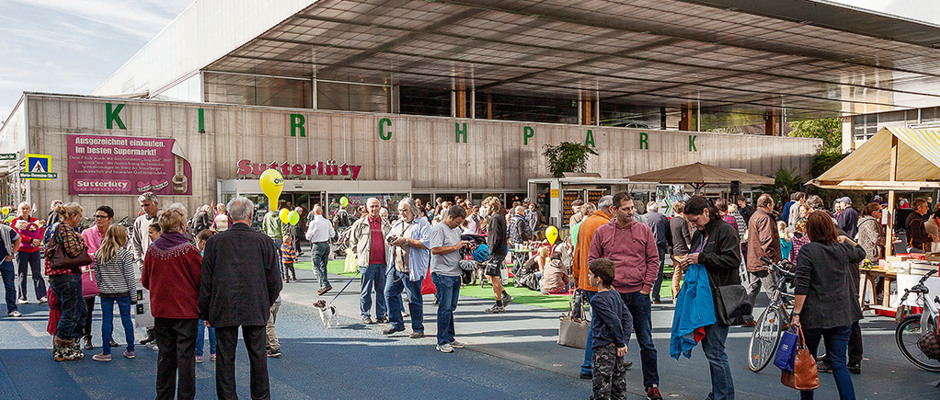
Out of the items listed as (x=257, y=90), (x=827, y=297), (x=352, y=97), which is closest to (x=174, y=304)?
(x=827, y=297)

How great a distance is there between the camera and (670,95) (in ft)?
105

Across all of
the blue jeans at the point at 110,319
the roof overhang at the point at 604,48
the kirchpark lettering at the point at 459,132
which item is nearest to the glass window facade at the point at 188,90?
the roof overhang at the point at 604,48

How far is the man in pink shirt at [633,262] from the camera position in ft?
20.4

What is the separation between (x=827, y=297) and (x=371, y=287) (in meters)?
6.17

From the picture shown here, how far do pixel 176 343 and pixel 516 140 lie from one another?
970 inches

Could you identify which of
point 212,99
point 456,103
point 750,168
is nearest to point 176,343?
point 212,99

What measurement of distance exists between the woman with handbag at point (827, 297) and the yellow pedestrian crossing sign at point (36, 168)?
19.5 meters

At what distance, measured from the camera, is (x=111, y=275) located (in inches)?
303

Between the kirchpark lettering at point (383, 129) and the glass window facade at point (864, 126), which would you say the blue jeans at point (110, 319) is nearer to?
the kirchpark lettering at point (383, 129)

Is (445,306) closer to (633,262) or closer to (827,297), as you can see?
(633,262)

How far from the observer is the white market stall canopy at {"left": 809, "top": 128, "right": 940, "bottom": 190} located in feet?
34.1

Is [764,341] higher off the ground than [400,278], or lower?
lower

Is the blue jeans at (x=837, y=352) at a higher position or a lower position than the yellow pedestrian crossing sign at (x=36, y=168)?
lower

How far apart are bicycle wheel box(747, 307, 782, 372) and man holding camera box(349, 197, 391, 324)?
4862 mm
